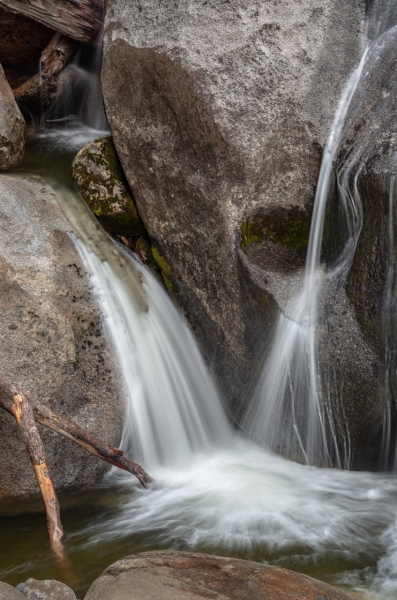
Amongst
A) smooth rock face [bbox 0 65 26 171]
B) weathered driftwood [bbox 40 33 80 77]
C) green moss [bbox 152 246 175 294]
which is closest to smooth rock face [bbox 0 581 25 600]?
green moss [bbox 152 246 175 294]

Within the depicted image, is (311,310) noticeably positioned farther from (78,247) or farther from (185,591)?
(185,591)

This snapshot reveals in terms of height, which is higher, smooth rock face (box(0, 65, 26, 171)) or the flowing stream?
smooth rock face (box(0, 65, 26, 171))

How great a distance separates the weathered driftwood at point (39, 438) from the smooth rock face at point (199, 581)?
28.6 inches

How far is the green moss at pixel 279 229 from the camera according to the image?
4.88 meters

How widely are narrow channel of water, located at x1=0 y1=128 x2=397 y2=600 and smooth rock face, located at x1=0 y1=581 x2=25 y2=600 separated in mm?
647

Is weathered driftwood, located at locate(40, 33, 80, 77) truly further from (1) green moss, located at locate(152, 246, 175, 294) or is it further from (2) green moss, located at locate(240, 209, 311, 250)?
(2) green moss, located at locate(240, 209, 311, 250)

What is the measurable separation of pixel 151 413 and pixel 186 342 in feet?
2.28

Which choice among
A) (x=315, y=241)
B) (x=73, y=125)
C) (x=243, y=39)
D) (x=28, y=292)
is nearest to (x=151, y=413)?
(x=28, y=292)

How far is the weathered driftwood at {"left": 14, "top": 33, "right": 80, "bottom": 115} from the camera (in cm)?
725

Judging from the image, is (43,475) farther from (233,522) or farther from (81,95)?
(81,95)

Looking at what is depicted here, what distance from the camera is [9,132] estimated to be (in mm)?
5918

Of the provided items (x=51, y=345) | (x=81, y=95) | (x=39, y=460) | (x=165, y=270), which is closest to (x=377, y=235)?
(x=165, y=270)

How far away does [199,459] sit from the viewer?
513cm

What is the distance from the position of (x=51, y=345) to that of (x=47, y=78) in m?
4.02
